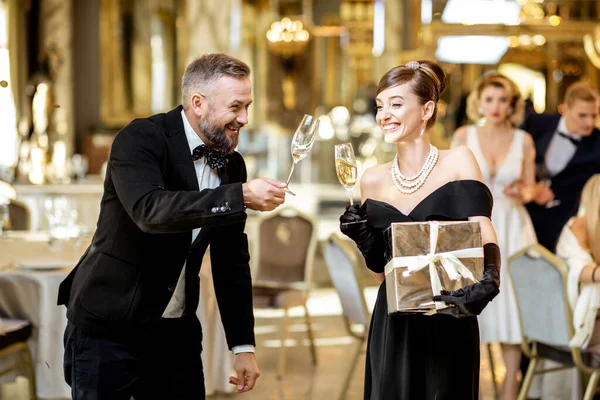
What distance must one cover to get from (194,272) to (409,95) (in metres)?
0.75

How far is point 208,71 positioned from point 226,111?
4.7 inches

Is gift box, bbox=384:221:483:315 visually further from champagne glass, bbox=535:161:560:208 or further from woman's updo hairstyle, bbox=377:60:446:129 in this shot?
champagne glass, bbox=535:161:560:208

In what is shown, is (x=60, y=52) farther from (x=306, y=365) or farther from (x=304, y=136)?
(x=304, y=136)

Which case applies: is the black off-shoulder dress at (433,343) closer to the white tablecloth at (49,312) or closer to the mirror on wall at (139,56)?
the white tablecloth at (49,312)

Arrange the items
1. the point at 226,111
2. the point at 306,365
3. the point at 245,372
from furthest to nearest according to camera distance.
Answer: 1. the point at 306,365
2. the point at 245,372
3. the point at 226,111

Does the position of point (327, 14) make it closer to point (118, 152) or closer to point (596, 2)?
point (596, 2)

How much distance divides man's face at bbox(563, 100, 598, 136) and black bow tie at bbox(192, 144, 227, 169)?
3.30m

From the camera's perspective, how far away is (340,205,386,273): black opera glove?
2.24 metres

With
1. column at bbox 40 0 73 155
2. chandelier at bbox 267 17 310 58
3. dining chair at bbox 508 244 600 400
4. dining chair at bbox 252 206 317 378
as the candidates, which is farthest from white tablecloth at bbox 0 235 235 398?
chandelier at bbox 267 17 310 58

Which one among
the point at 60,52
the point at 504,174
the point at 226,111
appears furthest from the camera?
the point at 60,52

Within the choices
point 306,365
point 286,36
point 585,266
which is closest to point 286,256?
point 306,365

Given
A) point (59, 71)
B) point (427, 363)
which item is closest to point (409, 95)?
point (427, 363)

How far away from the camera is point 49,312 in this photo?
4.36 m

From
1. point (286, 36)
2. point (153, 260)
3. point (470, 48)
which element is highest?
point (286, 36)
